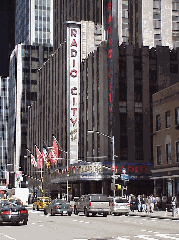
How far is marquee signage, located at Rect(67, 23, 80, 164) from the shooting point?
101688 millimetres

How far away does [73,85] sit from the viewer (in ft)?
335

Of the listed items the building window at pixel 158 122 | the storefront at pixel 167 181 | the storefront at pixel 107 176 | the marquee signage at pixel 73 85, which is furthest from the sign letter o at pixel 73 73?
the storefront at pixel 167 181

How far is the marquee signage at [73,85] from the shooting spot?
101688 millimetres

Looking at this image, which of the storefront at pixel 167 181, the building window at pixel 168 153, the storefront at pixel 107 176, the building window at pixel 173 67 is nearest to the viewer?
the storefront at pixel 167 181

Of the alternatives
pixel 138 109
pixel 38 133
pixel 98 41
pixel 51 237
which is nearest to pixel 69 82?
pixel 98 41

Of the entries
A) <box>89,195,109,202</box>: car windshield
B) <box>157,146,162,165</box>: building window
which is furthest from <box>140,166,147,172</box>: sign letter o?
<box>89,195,109,202</box>: car windshield

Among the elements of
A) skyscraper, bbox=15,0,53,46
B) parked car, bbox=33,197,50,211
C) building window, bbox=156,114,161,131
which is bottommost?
parked car, bbox=33,197,50,211

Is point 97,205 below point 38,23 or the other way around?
below

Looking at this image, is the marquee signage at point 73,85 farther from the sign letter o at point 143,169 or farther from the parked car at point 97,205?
the parked car at point 97,205

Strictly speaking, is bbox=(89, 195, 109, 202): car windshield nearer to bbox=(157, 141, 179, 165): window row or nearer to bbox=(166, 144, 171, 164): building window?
bbox=(157, 141, 179, 165): window row

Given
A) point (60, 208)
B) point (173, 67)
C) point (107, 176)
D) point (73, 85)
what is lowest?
point (60, 208)

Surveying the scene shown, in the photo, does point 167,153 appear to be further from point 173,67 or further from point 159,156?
point 173,67

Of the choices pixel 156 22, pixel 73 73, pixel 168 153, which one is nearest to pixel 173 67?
pixel 156 22

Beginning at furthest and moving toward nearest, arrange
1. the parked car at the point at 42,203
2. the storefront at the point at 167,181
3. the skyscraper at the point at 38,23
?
the skyscraper at the point at 38,23
the parked car at the point at 42,203
the storefront at the point at 167,181
